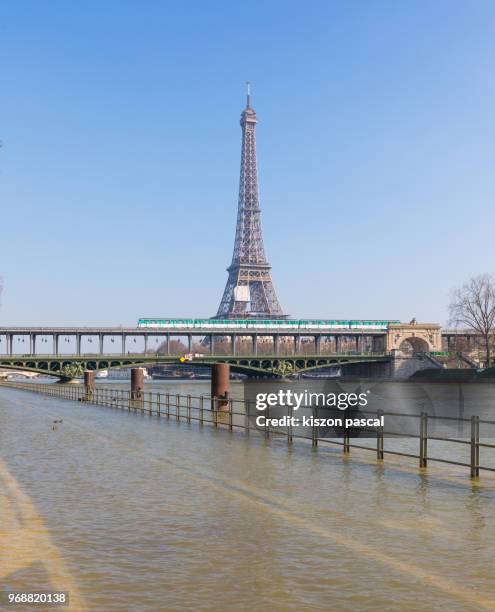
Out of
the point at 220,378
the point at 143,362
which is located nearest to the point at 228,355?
the point at 143,362

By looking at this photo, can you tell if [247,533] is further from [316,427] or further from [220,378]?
[220,378]

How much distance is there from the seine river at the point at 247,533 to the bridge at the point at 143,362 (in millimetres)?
100715

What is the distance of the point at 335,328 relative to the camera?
577 ft

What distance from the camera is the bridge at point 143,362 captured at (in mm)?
128500

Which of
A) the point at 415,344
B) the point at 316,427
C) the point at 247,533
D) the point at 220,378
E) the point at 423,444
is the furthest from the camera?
the point at 415,344

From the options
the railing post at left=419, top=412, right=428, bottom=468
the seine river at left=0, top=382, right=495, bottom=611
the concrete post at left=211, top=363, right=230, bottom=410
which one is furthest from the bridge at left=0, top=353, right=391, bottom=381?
the seine river at left=0, top=382, right=495, bottom=611

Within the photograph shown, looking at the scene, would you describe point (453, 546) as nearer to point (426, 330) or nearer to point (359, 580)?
point (359, 580)

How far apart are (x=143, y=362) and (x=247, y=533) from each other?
4945 inches

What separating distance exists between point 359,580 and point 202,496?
19.9ft

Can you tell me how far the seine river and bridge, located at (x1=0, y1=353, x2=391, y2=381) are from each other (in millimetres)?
100715

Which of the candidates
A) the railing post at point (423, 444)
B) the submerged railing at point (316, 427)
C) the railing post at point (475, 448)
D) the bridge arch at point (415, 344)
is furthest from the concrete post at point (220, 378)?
the bridge arch at point (415, 344)

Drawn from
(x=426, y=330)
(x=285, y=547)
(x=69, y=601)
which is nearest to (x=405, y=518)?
(x=285, y=547)

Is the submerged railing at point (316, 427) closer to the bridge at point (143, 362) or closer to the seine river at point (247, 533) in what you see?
the seine river at point (247, 533)

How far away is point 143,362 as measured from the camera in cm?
13525
